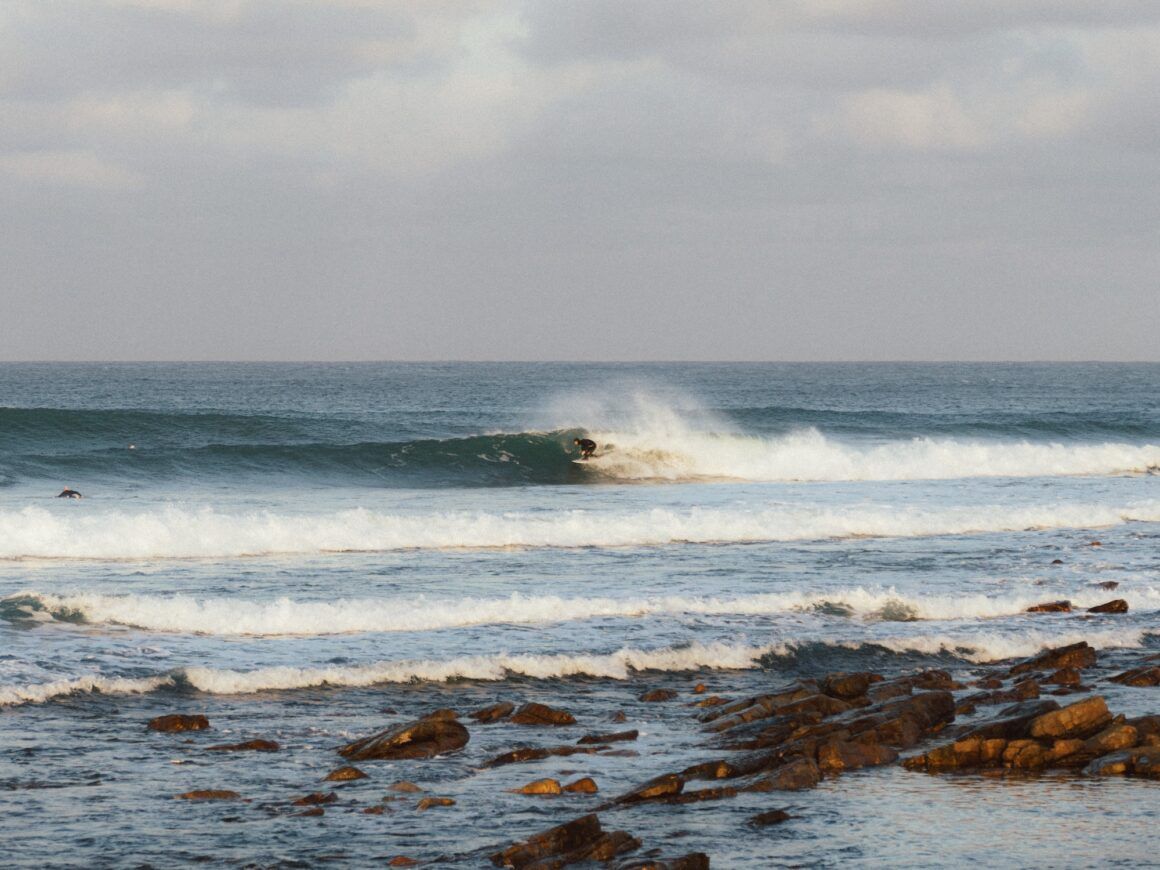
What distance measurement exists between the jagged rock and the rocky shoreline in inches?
0.4

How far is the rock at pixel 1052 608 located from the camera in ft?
56.6

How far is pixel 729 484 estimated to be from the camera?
35.5 meters

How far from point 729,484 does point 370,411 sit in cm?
3964

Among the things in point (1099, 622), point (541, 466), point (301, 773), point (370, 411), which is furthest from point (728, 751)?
point (370, 411)

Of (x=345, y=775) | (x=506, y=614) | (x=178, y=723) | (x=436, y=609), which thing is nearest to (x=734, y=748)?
(x=345, y=775)

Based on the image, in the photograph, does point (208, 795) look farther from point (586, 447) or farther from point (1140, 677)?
point (586, 447)

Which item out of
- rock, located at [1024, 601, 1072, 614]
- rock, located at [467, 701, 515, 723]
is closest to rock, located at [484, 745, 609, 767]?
rock, located at [467, 701, 515, 723]

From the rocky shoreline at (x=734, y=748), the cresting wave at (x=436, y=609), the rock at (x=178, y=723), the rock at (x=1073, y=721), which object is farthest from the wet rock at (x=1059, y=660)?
the rock at (x=178, y=723)

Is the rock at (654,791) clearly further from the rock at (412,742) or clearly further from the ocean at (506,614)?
the rock at (412,742)

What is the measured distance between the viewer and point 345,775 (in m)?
9.57

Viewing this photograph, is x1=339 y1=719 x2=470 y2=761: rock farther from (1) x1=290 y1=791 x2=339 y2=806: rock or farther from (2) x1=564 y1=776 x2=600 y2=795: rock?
(2) x1=564 y1=776 x2=600 y2=795: rock

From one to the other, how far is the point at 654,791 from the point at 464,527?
49.7ft

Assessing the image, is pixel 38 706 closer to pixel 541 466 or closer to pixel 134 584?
pixel 134 584

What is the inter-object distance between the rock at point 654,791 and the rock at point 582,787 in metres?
0.26
